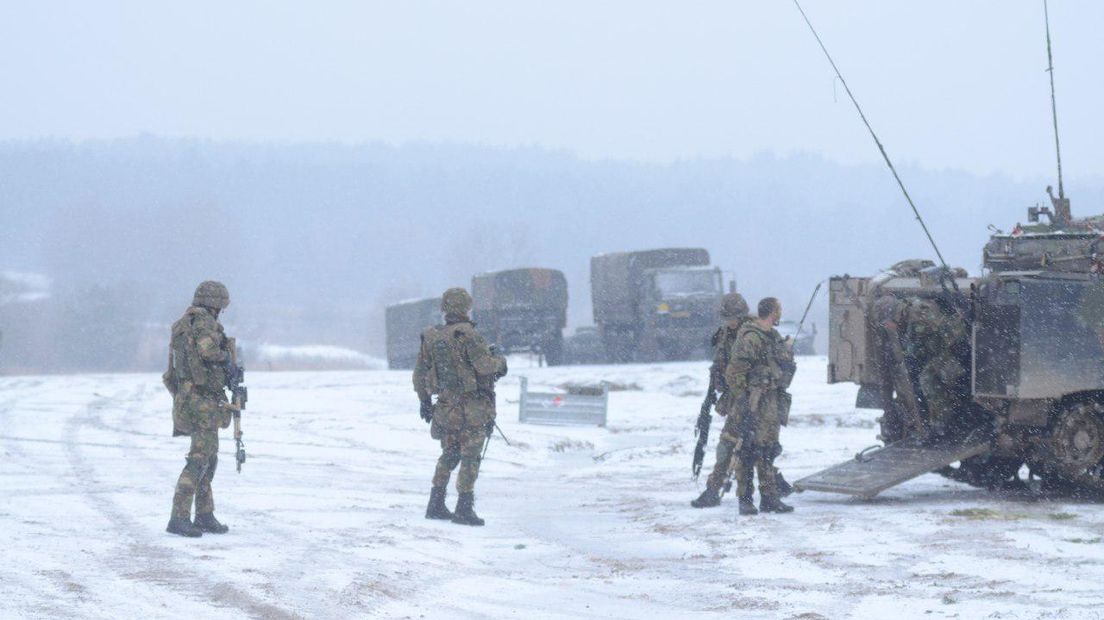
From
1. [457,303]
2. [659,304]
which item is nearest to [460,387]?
[457,303]

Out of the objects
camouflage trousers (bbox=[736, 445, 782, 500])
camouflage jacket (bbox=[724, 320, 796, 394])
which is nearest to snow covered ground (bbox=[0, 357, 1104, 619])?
camouflage trousers (bbox=[736, 445, 782, 500])

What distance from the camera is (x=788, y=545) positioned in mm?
10156

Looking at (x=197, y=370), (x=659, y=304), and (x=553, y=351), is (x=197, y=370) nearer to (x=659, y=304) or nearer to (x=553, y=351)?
(x=659, y=304)

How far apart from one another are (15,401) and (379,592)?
1888cm

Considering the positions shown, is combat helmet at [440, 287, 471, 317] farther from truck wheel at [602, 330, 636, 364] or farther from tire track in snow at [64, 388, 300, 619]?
truck wheel at [602, 330, 636, 364]

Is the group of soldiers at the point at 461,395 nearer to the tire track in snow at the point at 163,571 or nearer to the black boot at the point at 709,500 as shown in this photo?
the black boot at the point at 709,500

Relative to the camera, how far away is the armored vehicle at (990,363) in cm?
1196

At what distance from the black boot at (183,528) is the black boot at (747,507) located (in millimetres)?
4252

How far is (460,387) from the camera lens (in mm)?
11172

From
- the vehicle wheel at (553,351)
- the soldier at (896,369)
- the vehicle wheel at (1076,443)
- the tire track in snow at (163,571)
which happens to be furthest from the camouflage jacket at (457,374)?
the vehicle wheel at (553,351)

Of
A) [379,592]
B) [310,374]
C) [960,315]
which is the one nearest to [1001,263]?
[960,315]

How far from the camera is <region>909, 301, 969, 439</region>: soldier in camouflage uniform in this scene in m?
12.5

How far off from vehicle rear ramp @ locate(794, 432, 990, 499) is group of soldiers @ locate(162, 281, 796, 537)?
61 cm

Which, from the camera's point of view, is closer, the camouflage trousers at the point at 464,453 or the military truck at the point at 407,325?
the camouflage trousers at the point at 464,453
